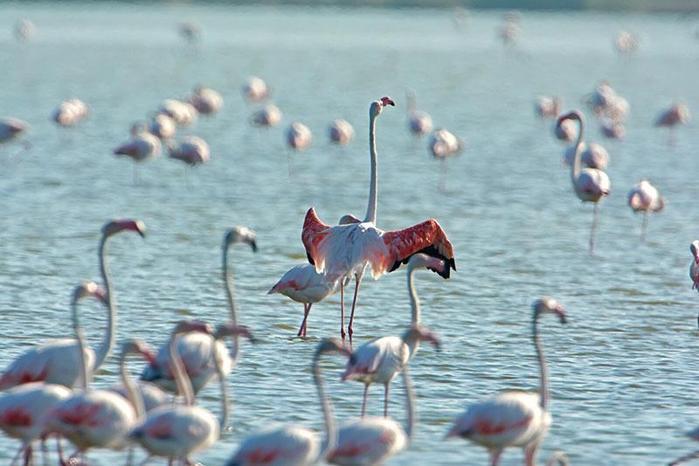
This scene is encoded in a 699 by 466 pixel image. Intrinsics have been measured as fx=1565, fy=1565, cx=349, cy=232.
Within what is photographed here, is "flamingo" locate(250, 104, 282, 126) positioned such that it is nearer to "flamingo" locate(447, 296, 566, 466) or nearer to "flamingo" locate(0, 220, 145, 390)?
"flamingo" locate(0, 220, 145, 390)

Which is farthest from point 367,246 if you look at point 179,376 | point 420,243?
point 179,376

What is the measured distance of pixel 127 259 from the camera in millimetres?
11766

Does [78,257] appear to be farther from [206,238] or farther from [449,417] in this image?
[449,417]

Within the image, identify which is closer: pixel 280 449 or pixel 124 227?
pixel 280 449

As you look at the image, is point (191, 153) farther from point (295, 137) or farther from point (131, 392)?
point (131, 392)

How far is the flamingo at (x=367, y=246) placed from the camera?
342 inches

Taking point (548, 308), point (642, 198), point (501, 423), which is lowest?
point (501, 423)

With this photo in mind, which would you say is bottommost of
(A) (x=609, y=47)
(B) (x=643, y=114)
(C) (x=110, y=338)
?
(C) (x=110, y=338)

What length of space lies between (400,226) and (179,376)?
26.1 ft

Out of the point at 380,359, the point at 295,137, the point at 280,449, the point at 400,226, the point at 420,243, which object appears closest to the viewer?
the point at 280,449

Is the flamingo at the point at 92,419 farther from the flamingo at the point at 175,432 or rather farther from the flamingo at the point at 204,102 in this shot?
the flamingo at the point at 204,102

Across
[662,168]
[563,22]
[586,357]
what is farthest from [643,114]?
[563,22]

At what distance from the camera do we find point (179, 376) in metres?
5.95

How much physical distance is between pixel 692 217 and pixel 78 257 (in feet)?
19.8
